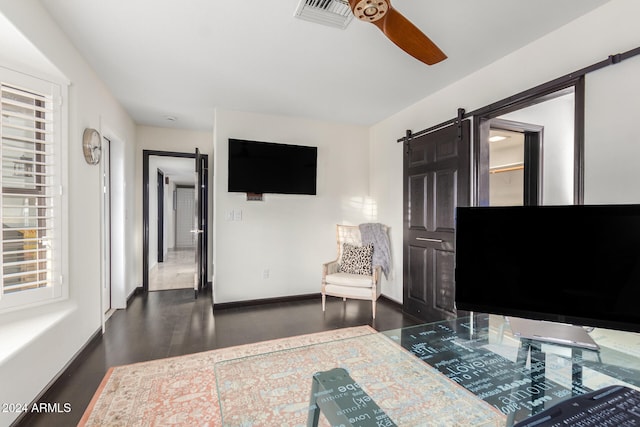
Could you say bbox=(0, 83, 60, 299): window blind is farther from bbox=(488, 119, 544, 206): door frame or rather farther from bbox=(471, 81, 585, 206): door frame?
bbox=(488, 119, 544, 206): door frame

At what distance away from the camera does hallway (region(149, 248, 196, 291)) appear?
15.9ft

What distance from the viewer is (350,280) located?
11.5 feet

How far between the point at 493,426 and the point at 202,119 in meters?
4.35

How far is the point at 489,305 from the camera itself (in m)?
1.17

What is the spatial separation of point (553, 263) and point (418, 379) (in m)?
0.68

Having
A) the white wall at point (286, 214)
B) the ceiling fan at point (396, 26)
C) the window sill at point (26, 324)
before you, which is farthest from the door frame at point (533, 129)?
the window sill at point (26, 324)

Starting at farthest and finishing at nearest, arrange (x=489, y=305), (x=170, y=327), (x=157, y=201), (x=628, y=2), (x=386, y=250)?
(x=157, y=201), (x=386, y=250), (x=170, y=327), (x=628, y=2), (x=489, y=305)

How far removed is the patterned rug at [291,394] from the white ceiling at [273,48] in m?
2.03

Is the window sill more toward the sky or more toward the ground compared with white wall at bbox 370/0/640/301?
more toward the ground

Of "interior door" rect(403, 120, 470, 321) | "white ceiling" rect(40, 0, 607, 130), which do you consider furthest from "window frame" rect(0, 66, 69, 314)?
"interior door" rect(403, 120, 470, 321)

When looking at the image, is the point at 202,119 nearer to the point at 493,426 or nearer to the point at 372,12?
the point at 372,12

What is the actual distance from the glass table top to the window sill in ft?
4.67

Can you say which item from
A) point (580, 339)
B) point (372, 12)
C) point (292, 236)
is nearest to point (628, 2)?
point (372, 12)

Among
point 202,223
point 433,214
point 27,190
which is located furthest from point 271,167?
point 27,190
